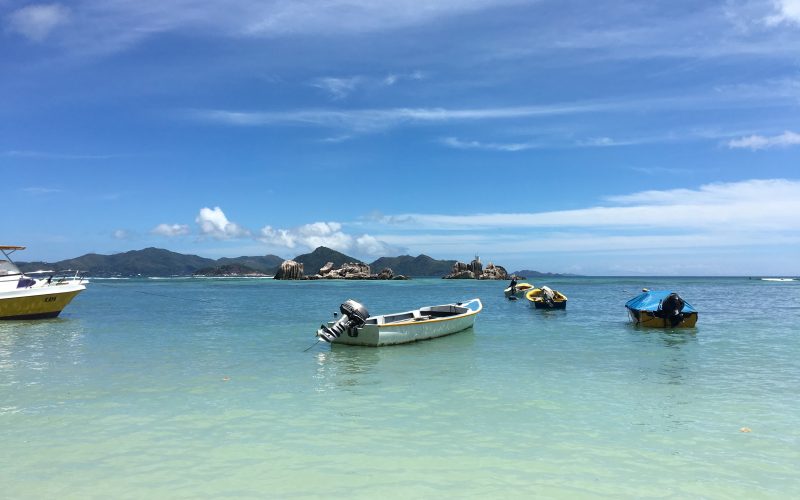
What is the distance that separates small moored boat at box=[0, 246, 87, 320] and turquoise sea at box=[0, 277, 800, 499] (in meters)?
12.7

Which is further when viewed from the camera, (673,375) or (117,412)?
(673,375)

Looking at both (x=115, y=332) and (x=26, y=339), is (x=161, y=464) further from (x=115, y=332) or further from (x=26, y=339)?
(x=115, y=332)

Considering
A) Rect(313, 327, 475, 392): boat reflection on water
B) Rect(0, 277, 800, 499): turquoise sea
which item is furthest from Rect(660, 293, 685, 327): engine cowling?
Rect(313, 327, 475, 392): boat reflection on water

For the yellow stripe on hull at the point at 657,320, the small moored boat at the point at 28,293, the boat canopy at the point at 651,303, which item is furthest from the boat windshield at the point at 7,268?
the boat canopy at the point at 651,303

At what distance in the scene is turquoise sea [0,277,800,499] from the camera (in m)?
8.94

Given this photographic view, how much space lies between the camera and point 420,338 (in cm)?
2745

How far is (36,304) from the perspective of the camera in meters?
37.8

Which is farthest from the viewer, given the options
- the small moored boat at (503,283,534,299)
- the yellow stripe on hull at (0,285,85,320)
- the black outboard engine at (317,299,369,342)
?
the small moored boat at (503,283,534,299)

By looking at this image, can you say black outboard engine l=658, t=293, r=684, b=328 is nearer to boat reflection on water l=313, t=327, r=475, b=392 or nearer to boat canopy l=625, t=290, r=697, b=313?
boat canopy l=625, t=290, r=697, b=313

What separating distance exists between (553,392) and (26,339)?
27246mm

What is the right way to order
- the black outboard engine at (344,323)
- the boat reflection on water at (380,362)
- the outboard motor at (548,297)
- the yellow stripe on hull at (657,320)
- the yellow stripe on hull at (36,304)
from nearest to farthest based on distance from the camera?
1. the boat reflection on water at (380,362)
2. the black outboard engine at (344,323)
3. the yellow stripe on hull at (657,320)
4. the yellow stripe on hull at (36,304)
5. the outboard motor at (548,297)

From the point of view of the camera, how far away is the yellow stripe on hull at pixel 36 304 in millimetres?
36250

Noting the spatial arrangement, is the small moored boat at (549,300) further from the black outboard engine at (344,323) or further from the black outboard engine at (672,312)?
the black outboard engine at (344,323)

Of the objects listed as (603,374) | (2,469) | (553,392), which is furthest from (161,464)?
(603,374)
